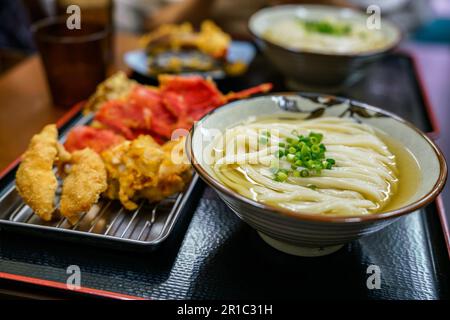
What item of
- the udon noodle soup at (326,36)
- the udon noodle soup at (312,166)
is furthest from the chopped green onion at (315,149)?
the udon noodle soup at (326,36)

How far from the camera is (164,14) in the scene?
12.3 feet

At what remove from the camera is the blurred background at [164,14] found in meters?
3.41

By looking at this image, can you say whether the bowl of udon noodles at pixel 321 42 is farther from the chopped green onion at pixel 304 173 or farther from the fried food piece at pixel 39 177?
the fried food piece at pixel 39 177

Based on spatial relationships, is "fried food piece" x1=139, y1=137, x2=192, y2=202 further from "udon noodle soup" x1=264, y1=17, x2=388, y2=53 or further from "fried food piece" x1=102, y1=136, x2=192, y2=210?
"udon noodle soup" x1=264, y1=17, x2=388, y2=53

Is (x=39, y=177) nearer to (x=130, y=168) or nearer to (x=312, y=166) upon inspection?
(x=130, y=168)

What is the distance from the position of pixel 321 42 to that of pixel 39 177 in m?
1.62

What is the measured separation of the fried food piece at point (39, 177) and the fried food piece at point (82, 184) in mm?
45

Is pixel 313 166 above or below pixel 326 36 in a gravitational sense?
above

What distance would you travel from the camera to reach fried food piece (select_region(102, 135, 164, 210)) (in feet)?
4.83

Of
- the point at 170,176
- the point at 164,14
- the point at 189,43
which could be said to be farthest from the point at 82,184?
the point at 164,14

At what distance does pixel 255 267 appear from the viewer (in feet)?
4.27

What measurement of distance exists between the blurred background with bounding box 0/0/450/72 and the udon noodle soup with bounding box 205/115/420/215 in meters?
1.53

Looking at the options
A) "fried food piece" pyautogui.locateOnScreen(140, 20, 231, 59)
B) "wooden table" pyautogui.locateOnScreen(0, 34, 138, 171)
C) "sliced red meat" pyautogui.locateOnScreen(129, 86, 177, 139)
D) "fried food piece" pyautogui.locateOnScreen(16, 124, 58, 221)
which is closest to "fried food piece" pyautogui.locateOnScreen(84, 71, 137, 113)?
"sliced red meat" pyautogui.locateOnScreen(129, 86, 177, 139)

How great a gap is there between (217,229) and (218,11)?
2650mm
